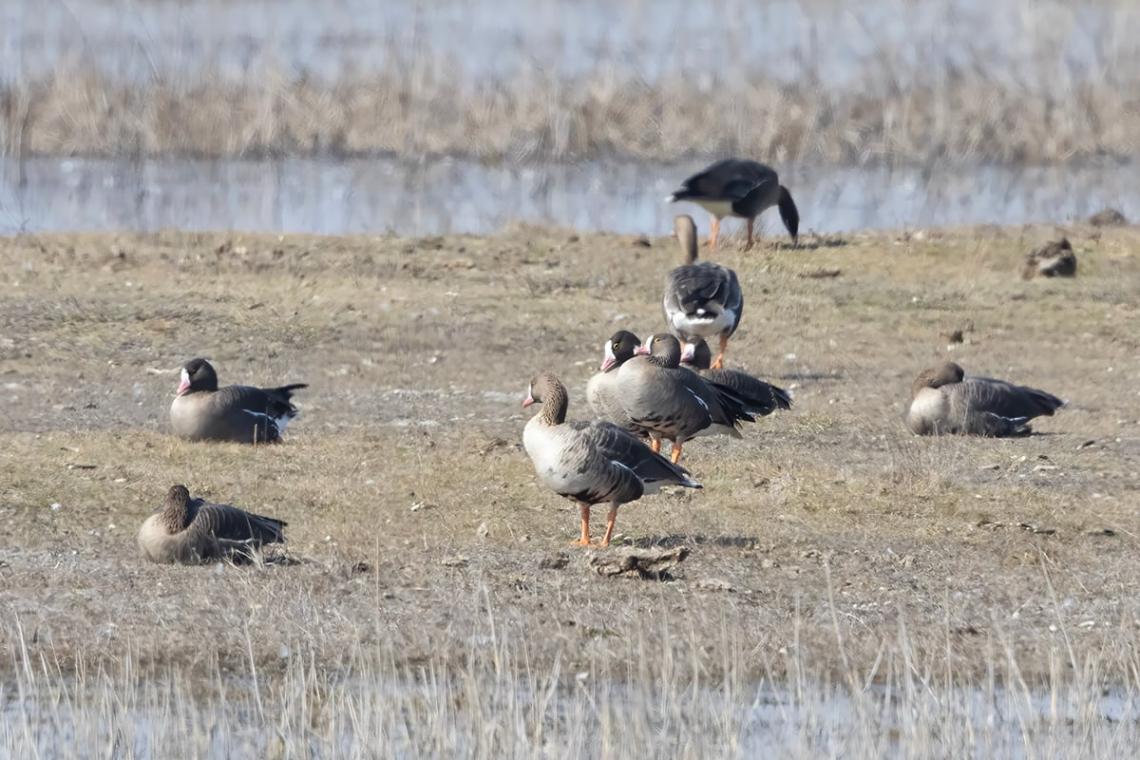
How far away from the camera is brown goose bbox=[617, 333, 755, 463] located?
12.6 m

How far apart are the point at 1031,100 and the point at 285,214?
38.4ft

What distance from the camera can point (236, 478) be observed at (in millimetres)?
12625

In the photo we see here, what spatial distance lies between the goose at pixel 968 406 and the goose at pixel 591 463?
409cm

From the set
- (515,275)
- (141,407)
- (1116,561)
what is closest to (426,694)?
(1116,561)

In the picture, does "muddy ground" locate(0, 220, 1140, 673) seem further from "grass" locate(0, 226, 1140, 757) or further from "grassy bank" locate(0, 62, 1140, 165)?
"grassy bank" locate(0, 62, 1140, 165)

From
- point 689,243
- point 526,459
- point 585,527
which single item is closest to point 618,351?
point 526,459

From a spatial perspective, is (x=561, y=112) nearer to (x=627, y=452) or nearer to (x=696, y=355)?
(x=696, y=355)

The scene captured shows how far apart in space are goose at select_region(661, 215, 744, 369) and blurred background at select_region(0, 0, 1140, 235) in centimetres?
722

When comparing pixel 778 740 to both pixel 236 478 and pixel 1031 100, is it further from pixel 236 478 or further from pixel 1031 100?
pixel 1031 100

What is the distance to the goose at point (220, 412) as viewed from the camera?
44.5 feet

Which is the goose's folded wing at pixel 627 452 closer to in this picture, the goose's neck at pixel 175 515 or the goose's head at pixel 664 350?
the goose's head at pixel 664 350

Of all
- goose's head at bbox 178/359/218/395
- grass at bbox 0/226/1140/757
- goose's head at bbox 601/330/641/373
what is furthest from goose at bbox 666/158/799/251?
goose's head at bbox 178/359/218/395

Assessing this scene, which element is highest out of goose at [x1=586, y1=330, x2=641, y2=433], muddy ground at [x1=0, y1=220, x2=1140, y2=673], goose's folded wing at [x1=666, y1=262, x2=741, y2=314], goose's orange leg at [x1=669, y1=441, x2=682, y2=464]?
goose's folded wing at [x1=666, y1=262, x2=741, y2=314]

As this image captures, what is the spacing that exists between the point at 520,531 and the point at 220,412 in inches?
116
